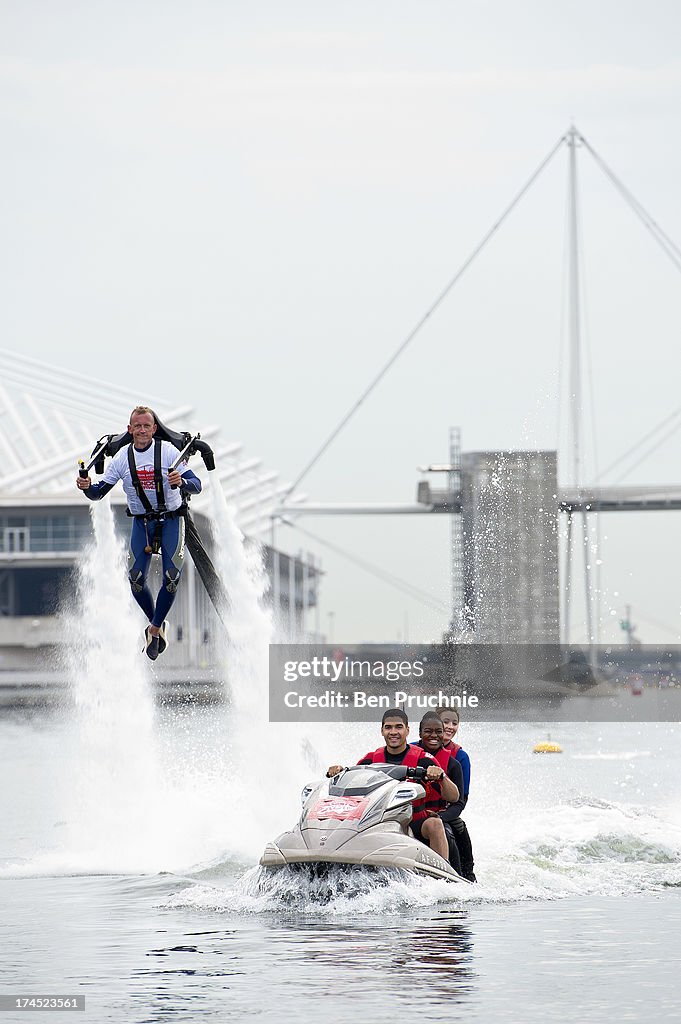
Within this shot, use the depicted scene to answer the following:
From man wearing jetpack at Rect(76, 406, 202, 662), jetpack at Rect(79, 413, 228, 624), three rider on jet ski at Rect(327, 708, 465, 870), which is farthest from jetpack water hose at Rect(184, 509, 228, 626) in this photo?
three rider on jet ski at Rect(327, 708, 465, 870)

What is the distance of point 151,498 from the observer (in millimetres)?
16312

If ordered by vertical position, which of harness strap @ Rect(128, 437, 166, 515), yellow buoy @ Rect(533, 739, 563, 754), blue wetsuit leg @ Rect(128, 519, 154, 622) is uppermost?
harness strap @ Rect(128, 437, 166, 515)

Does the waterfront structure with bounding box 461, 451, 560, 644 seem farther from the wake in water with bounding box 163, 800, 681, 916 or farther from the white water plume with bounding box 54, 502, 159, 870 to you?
the white water plume with bounding box 54, 502, 159, 870

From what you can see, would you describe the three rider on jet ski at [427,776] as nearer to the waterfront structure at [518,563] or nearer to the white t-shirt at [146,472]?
the white t-shirt at [146,472]

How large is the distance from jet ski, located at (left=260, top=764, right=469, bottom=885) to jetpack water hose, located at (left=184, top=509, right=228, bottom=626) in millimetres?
2430

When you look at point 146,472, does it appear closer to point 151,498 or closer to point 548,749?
point 151,498

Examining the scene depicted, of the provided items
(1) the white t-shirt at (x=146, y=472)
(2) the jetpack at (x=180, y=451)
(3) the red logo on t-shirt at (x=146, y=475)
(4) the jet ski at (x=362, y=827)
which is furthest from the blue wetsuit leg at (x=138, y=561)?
(4) the jet ski at (x=362, y=827)

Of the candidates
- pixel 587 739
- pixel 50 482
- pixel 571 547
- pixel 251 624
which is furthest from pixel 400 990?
pixel 50 482

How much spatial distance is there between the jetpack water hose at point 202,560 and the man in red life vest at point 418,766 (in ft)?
7.69

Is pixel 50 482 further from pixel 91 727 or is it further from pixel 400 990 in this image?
pixel 400 990

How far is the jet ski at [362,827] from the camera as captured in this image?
17469mm

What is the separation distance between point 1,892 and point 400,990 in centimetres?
874

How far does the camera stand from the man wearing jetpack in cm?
1611

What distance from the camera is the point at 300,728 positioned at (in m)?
28.0
